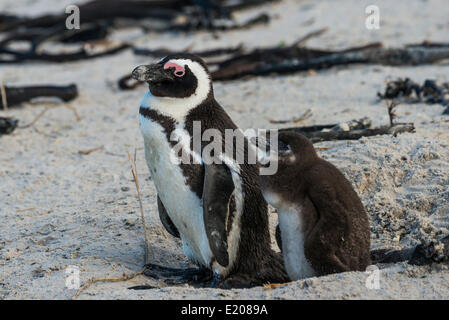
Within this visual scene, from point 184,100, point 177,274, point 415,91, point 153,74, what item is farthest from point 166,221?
point 415,91

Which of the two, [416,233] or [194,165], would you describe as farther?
[416,233]

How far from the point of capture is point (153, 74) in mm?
3652

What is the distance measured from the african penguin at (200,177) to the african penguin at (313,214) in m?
0.28

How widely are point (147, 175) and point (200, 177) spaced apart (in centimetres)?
159

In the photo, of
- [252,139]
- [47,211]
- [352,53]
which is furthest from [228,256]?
[352,53]

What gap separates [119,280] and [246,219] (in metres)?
0.70

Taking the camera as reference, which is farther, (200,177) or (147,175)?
(147,175)

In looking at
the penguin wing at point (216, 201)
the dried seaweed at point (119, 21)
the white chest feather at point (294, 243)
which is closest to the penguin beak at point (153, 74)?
the penguin wing at point (216, 201)

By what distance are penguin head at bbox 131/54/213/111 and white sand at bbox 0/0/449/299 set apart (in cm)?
94

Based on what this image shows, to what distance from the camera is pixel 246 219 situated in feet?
12.1

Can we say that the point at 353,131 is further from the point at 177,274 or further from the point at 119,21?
the point at 119,21
